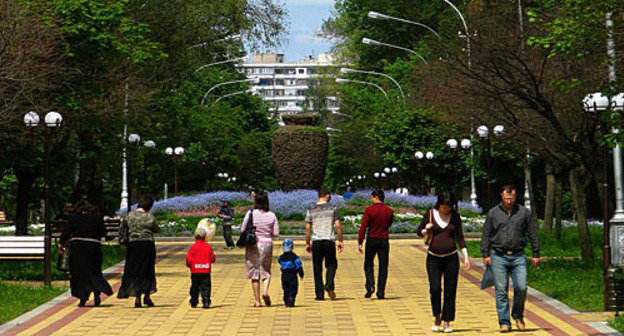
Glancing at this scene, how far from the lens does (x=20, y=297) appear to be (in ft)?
56.4

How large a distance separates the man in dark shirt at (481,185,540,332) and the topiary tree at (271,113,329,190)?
111 feet

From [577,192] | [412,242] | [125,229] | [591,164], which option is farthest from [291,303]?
[412,242]

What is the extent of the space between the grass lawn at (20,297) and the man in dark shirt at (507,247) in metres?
6.19

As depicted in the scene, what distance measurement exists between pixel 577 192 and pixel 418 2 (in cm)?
4238

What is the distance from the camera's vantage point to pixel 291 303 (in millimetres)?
16234

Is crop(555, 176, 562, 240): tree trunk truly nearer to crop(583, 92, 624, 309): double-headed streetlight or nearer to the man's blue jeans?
crop(583, 92, 624, 309): double-headed streetlight

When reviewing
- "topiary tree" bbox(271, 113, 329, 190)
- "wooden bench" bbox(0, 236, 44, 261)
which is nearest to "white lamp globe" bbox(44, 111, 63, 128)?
"wooden bench" bbox(0, 236, 44, 261)

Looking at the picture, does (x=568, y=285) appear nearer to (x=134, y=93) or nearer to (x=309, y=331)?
(x=309, y=331)

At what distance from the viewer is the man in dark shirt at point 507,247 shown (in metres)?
13.0

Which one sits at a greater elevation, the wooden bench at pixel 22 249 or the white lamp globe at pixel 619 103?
Result: the white lamp globe at pixel 619 103

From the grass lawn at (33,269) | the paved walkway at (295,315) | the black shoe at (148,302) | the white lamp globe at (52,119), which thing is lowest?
the paved walkway at (295,315)

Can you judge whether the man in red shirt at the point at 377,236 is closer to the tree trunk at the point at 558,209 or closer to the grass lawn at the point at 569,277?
the grass lawn at the point at 569,277

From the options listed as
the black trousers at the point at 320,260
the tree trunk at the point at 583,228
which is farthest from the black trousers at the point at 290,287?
the tree trunk at the point at 583,228

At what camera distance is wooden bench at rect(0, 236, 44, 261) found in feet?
67.7
